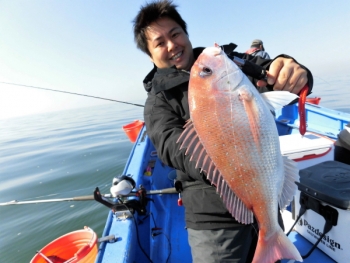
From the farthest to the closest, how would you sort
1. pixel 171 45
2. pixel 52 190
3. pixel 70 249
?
pixel 52 190 < pixel 70 249 < pixel 171 45

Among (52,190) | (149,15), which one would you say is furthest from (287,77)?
(52,190)

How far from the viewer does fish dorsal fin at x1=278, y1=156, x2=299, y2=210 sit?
1.34 metres

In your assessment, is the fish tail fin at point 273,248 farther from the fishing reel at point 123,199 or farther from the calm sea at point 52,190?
the fishing reel at point 123,199

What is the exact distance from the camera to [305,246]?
7.45 feet

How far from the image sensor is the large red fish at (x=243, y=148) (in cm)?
124

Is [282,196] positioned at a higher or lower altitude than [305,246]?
higher

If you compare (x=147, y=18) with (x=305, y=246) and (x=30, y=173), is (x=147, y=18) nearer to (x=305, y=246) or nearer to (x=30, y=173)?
(x=305, y=246)

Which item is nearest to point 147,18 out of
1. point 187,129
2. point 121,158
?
point 187,129

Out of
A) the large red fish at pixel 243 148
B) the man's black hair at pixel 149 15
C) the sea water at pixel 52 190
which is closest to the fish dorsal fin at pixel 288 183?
the large red fish at pixel 243 148

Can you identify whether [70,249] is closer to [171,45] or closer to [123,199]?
[123,199]

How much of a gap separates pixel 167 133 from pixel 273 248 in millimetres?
968

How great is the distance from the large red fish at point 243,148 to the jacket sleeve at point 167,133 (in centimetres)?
21

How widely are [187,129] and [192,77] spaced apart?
32 cm

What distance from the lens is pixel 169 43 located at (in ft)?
6.57
